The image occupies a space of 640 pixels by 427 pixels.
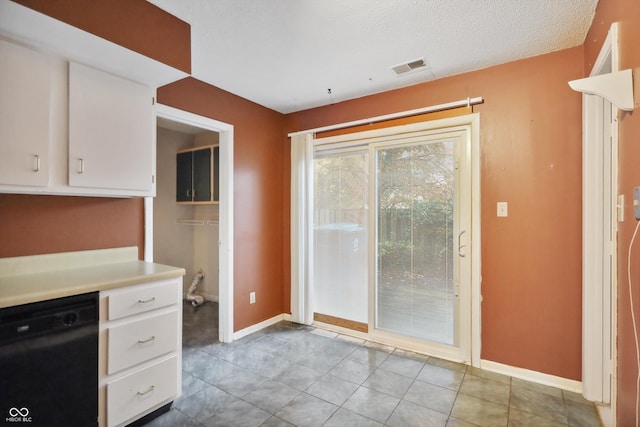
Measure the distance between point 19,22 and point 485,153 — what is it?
3.00 meters

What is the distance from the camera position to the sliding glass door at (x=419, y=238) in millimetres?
2660

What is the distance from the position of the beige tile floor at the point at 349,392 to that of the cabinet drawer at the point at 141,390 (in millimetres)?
164

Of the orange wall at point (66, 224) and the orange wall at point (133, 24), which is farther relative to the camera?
the orange wall at point (66, 224)

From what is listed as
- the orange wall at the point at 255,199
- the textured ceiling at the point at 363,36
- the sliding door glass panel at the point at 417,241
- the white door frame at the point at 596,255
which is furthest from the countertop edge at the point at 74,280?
the white door frame at the point at 596,255

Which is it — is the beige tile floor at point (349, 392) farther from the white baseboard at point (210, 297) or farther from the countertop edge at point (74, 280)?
the white baseboard at point (210, 297)

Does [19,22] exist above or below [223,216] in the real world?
above

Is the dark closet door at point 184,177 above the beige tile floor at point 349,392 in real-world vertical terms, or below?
above

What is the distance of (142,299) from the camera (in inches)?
69.0

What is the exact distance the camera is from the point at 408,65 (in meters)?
2.46

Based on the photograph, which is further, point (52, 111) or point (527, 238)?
point (527, 238)

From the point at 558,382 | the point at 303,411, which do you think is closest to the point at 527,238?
the point at 558,382

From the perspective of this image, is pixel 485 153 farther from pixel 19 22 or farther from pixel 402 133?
pixel 19 22

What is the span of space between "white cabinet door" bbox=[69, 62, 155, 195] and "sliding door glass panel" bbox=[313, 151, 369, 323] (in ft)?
5.95

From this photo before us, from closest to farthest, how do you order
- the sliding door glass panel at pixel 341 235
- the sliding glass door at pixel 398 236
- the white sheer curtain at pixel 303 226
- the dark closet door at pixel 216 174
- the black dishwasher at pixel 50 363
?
1. the black dishwasher at pixel 50 363
2. the sliding glass door at pixel 398 236
3. the sliding door glass panel at pixel 341 235
4. the white sheer curtain at pixel 303 226
5. the dark closet door at pixel 216 174
